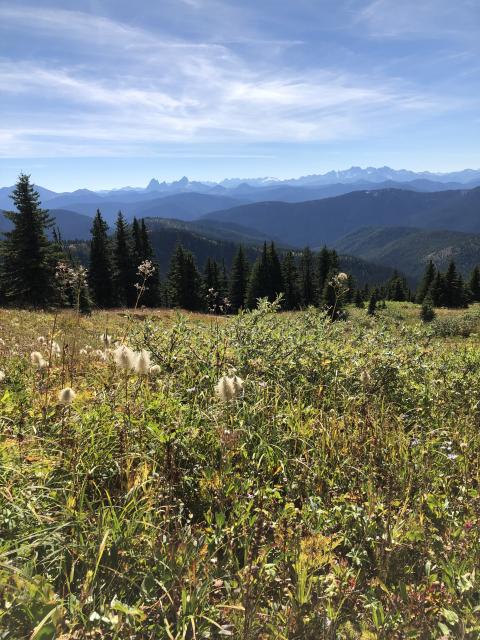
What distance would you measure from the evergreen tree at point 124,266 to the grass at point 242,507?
53094 mm

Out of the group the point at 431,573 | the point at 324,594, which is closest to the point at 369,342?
the point at 431,573

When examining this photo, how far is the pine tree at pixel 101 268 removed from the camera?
170 ft

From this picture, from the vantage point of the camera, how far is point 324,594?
2.34 meters

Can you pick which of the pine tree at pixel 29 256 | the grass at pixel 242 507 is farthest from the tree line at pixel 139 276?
the grass at pixel 242 507

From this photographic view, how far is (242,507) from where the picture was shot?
2.86 meters

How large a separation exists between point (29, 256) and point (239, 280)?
1698 inches

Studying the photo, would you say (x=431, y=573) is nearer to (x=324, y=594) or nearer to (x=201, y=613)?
(x=324, y=594)

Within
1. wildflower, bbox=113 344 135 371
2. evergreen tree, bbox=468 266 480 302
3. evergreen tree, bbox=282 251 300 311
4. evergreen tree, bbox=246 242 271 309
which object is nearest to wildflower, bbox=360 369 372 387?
wildflower, bbox=113 344 135 371

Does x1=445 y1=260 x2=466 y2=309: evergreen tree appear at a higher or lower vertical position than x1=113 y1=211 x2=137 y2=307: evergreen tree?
lower

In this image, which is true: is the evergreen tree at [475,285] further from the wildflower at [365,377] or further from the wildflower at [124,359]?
the wildflower at [124,359]

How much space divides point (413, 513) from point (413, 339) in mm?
4512

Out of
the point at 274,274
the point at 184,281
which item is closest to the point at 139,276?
the point at 184,281

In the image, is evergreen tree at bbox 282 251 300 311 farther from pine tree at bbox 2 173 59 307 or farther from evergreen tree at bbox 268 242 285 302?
pine tree at bbox 2 173 59 307

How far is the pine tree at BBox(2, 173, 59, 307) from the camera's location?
32.4m
